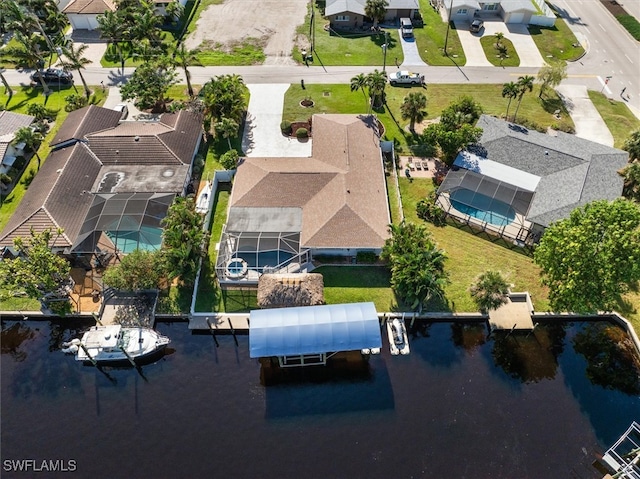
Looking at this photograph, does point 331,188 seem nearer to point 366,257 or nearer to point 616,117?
point 366,257

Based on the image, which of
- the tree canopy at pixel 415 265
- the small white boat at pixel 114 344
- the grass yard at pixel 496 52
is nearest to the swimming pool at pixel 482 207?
the tree canopy at pixel 415 265

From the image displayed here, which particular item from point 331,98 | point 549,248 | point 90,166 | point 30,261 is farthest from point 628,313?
point 90,166

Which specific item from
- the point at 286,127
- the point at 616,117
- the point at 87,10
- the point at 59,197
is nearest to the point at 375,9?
the point at 286,127

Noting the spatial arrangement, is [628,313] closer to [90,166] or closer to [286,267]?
[286,267]

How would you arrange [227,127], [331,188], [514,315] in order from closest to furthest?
[514,315]
[331,188]
[227,127]

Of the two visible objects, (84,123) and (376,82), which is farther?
(376,82)
